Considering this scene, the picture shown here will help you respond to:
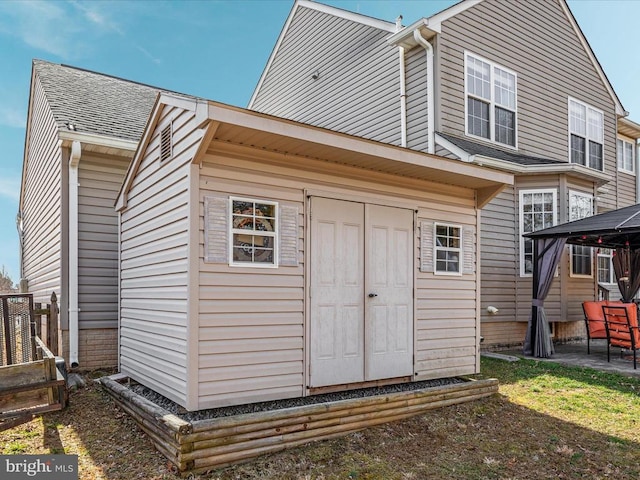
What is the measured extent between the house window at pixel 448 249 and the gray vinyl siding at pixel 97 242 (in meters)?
5.02

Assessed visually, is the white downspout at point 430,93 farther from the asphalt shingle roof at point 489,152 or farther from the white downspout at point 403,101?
the white downspout at point 403,101

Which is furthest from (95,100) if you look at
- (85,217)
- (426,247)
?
(426,247)

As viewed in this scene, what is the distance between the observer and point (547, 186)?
947 centimetres

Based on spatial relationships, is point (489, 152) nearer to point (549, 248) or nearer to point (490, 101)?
point (490, 101)

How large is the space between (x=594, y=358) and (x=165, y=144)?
8186 millimetres

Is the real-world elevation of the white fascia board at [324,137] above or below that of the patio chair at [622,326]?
above

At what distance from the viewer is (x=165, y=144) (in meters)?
4.77

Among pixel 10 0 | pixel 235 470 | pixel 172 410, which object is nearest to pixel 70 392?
pixel 172 410

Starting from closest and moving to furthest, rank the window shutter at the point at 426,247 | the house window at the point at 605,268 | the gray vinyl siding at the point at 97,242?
the window shutter at the point at 426,247
the gray vinyl siding at the point at 97,242
the house window at the point at 605,268

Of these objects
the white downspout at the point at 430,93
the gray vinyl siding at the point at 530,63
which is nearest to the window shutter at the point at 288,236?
the white downspout at the point at 430,93

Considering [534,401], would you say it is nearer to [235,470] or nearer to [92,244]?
[235,470]

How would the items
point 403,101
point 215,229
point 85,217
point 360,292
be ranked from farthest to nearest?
point 403,101 → point 85,217 → point 360,292 → point 215,229

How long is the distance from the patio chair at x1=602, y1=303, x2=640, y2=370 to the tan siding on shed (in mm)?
4239

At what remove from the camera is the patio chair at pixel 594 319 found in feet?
27.9
